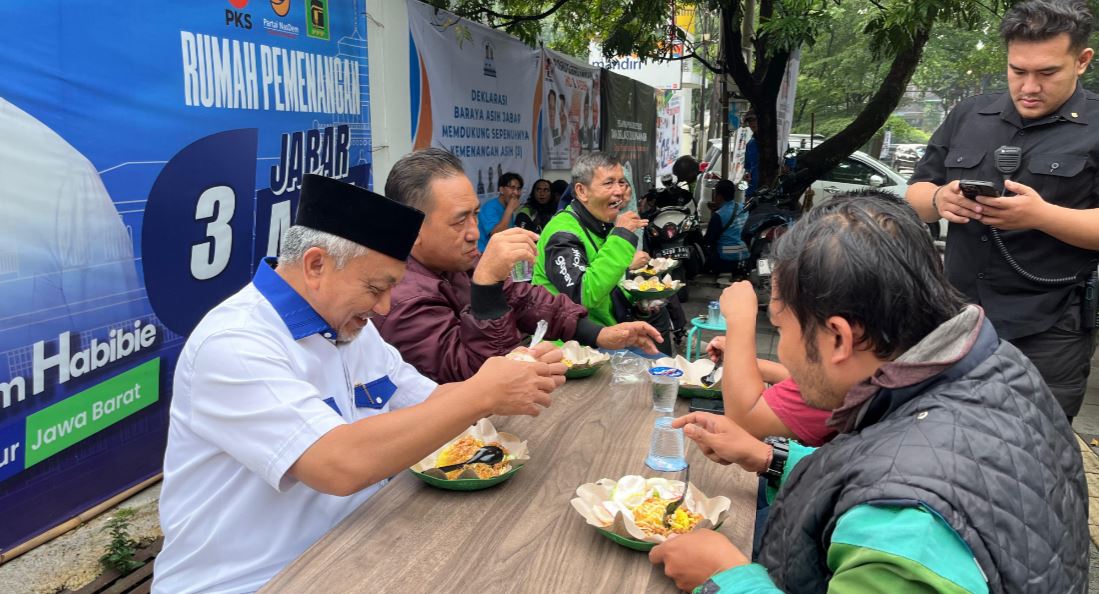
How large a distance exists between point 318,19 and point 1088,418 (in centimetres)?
586

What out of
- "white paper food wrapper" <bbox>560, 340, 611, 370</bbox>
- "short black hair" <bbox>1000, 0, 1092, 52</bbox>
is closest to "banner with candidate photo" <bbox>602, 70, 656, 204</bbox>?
"white paper food wrapper" <bbox>560, 340, 611, 370</bbox>

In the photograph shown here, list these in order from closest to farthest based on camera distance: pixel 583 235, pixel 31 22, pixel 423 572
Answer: pixel 423 572 → pixel 31 22 → pixel 583 235

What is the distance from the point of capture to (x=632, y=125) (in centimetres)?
1316

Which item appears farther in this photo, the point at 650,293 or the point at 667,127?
the point at 667,127

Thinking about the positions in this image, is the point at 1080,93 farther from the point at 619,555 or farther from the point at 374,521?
the point at 374,521

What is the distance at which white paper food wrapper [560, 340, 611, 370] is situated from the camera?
274cm

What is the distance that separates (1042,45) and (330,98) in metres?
3.72

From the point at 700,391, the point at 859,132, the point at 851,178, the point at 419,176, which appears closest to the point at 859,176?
the point at 851,178

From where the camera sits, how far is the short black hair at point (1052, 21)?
2330mm

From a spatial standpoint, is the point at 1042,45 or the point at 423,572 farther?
the point at 1042,45

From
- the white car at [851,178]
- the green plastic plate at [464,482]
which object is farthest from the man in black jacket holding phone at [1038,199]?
the white car at [851,178]

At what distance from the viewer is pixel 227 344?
1552 millimetres

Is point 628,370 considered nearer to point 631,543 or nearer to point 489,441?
point 489,441

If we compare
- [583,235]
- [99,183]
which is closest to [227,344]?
[99,183]
